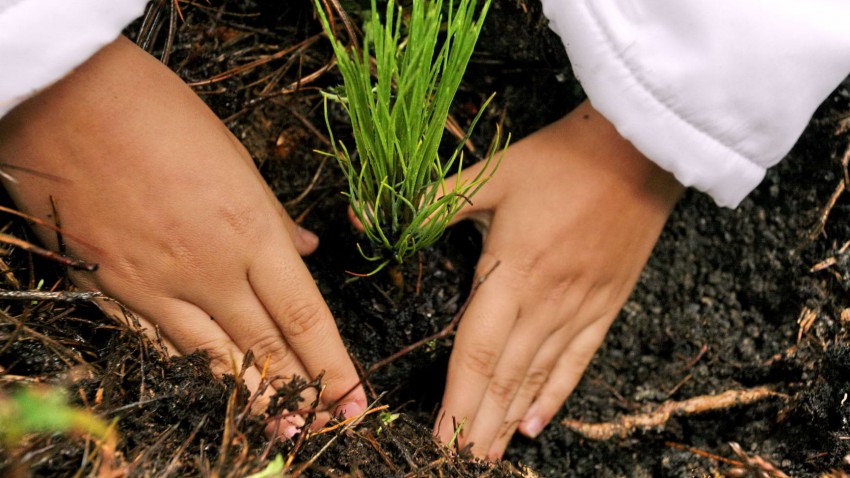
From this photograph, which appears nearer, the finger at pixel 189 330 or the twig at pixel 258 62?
the finger at pixel 189 330

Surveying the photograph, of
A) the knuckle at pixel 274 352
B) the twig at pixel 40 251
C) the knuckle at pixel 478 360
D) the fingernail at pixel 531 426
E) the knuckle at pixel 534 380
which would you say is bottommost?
the fingernail at pixel 531 426

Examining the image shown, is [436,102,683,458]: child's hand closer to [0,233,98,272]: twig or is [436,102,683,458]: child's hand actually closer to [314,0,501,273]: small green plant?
[314,0,501,273]: small green plant

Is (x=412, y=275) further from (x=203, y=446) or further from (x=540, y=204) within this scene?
(x=203, y=446)

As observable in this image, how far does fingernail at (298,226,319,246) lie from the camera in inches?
44.0

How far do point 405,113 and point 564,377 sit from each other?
27.5 inches

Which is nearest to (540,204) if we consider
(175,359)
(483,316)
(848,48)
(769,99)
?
(483,316)

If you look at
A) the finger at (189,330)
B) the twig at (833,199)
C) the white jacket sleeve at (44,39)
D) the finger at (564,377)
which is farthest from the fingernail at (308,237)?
the twig at (833,199)

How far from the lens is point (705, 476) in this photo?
104 centimetres

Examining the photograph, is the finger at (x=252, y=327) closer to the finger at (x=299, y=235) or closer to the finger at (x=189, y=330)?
the finger at (x=189, y=330)

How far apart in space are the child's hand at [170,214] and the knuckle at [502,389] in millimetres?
278

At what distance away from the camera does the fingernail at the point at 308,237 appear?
1117 millimetres

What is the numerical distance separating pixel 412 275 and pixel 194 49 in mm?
589

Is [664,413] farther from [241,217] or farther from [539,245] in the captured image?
[241,217]

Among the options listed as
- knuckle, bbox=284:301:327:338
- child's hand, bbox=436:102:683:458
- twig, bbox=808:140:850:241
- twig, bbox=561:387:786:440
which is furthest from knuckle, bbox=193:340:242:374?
twig, bbox=808:140:850:241
